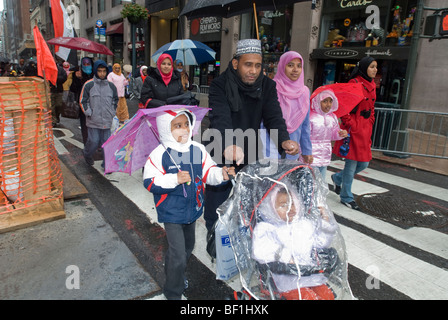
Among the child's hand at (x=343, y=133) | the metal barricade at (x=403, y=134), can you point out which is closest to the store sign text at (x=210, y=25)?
the metal barricade at (x=403, y=134)

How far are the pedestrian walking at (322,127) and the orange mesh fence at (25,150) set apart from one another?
3460 mm

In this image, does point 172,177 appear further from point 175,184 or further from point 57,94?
point 57,94

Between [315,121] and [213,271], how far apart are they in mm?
2490

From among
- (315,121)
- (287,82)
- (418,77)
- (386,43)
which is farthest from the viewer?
(386,43)

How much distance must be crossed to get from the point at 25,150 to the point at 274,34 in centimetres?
1288

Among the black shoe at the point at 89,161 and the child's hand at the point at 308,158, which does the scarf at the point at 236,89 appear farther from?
the black shoe at the point at 89,161

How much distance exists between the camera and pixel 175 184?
2510mm

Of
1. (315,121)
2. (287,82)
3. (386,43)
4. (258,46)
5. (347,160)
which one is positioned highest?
(386,43)

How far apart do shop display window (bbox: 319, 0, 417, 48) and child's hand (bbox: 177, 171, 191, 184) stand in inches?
393

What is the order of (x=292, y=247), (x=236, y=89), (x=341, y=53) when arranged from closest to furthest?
(x=292, y=247)
(x=236, y=89)
(x=341, y=53)

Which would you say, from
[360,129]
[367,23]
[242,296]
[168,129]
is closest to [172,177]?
[168,129]
